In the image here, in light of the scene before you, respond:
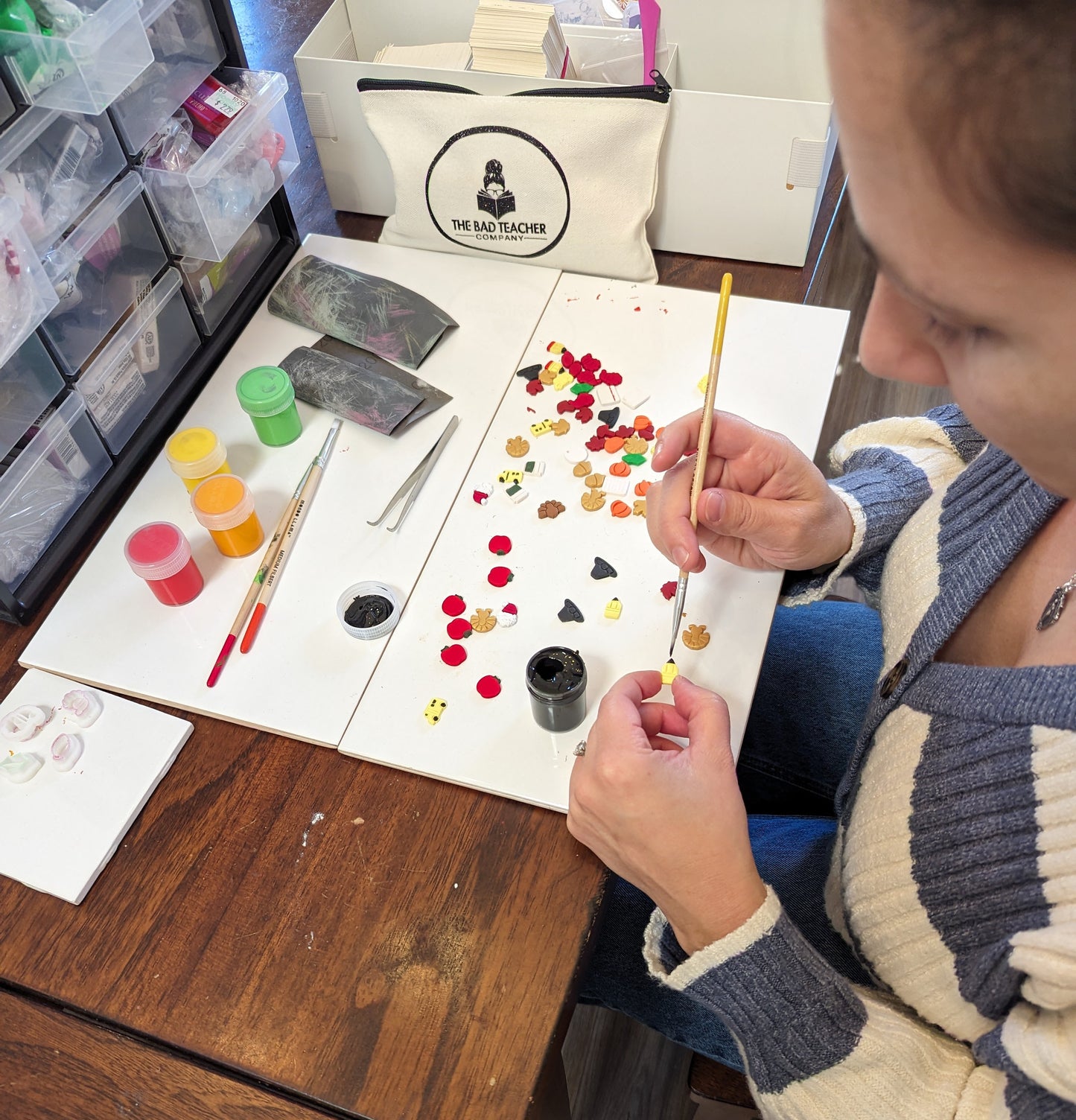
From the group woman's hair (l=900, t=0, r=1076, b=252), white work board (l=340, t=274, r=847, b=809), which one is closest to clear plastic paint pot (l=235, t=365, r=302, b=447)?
white work board (l=340, t=274, r=847, b=809)

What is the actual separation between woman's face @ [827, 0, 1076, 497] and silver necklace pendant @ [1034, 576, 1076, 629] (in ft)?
0.90

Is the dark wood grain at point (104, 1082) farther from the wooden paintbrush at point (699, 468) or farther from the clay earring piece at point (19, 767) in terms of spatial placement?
the wooden paintbrush at point (699, 468)

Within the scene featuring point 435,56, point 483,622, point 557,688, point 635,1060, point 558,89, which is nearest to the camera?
point 557,688

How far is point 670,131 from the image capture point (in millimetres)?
1188

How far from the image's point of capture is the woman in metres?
0.38

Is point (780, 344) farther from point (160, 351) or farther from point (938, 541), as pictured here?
point (160, 351)

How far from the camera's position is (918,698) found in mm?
790

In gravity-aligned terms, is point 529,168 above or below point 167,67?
below

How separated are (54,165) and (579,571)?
0.65 meters

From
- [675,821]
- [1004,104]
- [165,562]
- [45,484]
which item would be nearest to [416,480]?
[165,562]

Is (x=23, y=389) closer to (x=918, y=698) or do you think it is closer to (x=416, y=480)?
(x=416, y=480)

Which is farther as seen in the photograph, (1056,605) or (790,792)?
(790,792)

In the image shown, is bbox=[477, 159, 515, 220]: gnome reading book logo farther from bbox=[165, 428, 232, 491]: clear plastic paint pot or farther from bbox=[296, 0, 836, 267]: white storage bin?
bbox=[165, 428, 232, 491]: clear plastic paint pot

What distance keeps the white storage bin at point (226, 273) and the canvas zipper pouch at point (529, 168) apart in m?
0.18
